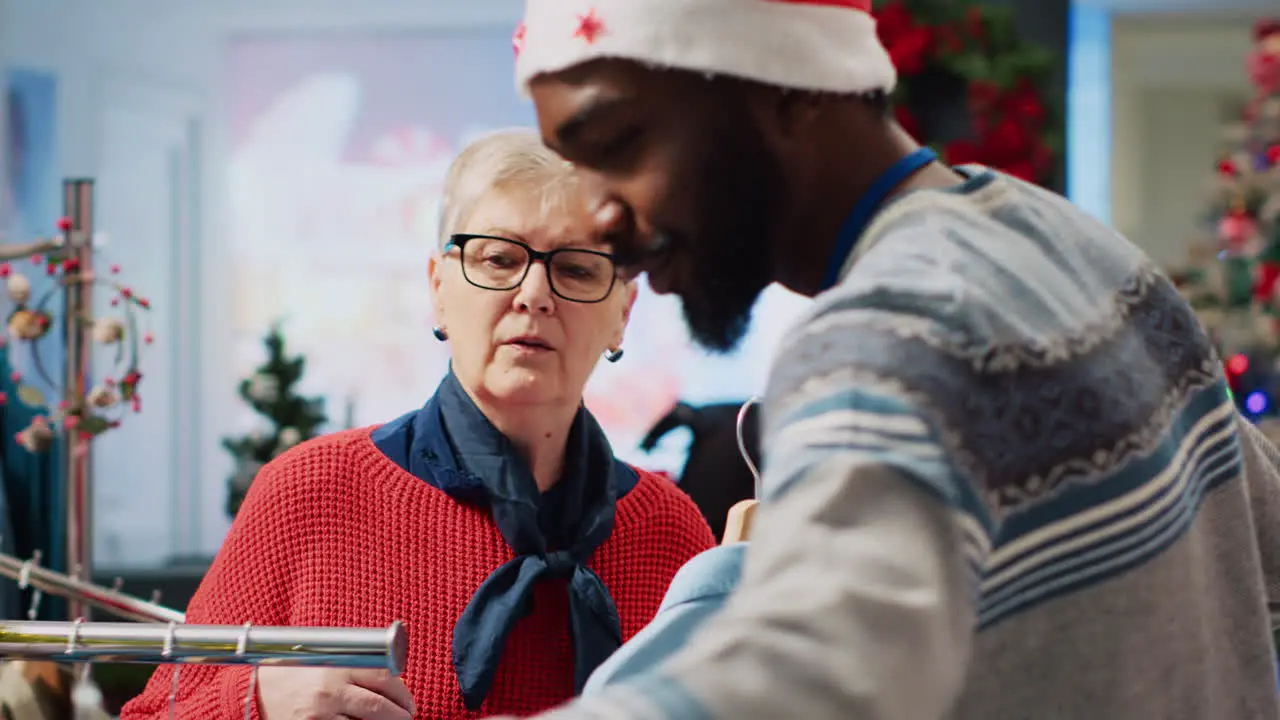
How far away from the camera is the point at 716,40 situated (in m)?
0.85

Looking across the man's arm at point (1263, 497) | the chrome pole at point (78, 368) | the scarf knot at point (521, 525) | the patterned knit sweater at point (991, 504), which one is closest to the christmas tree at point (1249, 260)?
the scarf knot at point (521, 525)

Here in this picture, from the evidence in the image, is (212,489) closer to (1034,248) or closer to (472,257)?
(472,257)

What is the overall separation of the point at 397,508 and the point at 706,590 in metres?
0.82

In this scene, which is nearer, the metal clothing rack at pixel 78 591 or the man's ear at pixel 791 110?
the man's ear at pixel 791 110

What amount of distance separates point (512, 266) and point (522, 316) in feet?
0.20

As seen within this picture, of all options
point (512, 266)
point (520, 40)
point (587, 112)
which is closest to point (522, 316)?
point (512, 266)

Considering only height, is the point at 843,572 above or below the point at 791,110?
below

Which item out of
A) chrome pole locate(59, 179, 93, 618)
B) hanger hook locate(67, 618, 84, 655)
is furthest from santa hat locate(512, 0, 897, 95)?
chrome pole locate(59, 179, 93, 618)

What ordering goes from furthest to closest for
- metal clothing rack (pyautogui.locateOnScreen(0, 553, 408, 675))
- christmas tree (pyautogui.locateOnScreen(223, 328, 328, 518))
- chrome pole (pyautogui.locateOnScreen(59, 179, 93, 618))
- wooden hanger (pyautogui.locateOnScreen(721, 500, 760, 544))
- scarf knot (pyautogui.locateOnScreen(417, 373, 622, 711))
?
christmas tree (pyautogui.locateOnScreen(223, 328, 328, 518)) < chrome pole (pyautogui.locateOnScreen(59, 179, 93, 618)) < scarf knot (pyautogui.locateOnScreen(417, 373, 622, 711)) < wooden hanger (pyautogui.locateOnScreen(721, 500, 760, 544)) < metal clothing rack (pyautogui.locateOnScreen(0, 553, 408, 675))

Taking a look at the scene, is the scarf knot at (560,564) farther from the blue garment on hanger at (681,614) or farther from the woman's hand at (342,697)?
the blue garment on hanger at (681,614)

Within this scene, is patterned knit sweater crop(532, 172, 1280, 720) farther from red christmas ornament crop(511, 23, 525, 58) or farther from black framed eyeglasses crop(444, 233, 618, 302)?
black framed eyeglasses crop(444, 233, 618, 302)

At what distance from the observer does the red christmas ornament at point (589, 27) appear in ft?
2.79

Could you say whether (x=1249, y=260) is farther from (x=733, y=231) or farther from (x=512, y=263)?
(x=733, y=231)

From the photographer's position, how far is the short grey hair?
1.73 metres
